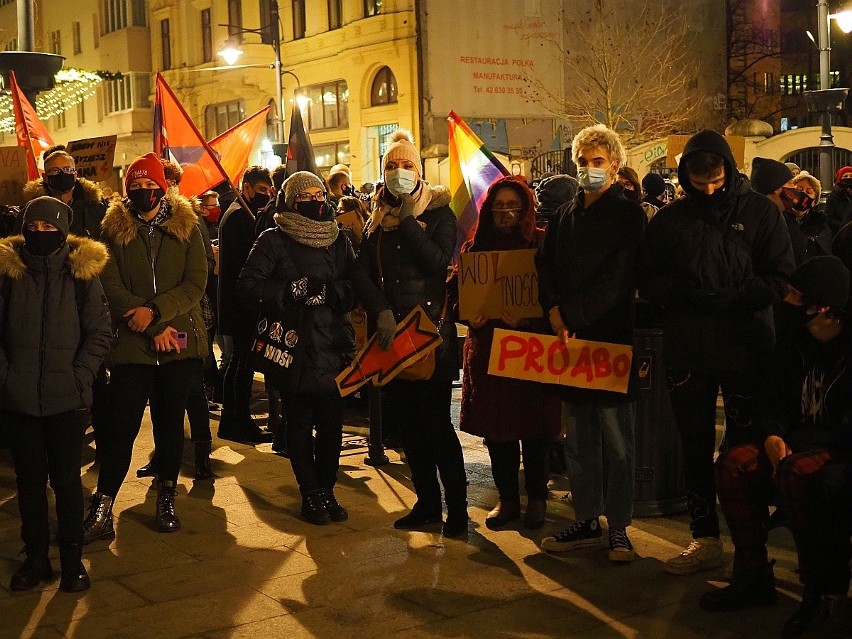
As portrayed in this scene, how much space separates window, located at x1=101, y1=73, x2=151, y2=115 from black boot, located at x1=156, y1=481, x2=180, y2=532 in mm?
42389

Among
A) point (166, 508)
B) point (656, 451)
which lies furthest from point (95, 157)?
point (656, 451)

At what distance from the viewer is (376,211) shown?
691 cm

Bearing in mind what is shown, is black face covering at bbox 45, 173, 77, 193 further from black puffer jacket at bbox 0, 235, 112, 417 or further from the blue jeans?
the blue jeans

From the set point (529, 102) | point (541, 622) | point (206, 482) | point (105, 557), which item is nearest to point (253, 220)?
point (206, 482)

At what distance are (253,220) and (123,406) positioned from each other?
269 centimetres

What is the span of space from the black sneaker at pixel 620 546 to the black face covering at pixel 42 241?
3.03 meters

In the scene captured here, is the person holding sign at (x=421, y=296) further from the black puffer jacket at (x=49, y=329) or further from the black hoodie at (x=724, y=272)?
the black puffer jacket at (x=49, y=329)

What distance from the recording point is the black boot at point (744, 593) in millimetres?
5305

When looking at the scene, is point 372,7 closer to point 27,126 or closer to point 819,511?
point 27,126

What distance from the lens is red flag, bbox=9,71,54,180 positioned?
10.7m

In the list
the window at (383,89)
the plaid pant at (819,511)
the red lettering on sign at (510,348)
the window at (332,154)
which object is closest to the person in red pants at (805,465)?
the plaid pant at (819,511)

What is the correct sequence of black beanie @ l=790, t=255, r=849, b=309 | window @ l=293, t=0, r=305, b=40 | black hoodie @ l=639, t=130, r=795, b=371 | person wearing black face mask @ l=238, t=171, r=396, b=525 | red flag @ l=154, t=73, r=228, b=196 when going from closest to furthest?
black beanie @ l=790, t=255, r=849, b=309, black hoodie @ l=639, t=130, r=795, b=371, person wearing black face mask @ l=238, t=171, r=396, b=525, red flag @ l=154, t=73, r=228, b=196, window @ l=293, t=0, r=305, b=40

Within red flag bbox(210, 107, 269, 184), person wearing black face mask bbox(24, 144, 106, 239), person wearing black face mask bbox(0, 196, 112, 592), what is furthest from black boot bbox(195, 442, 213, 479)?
red flag bbox(210, 107, 269, 184)

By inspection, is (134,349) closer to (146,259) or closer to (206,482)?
(146,259)
